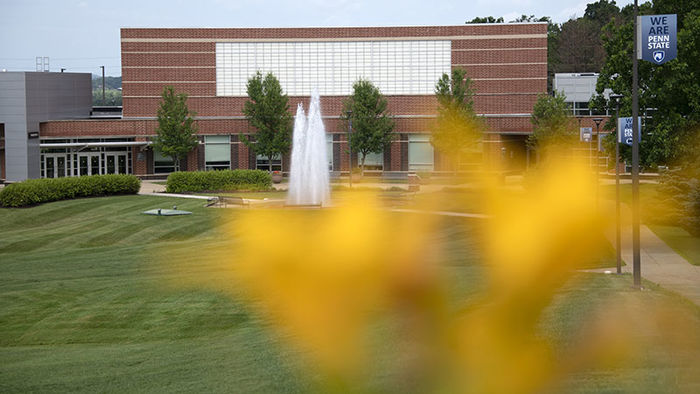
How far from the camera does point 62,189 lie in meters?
46.2

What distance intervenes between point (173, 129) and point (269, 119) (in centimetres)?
722

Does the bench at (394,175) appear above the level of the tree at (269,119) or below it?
below

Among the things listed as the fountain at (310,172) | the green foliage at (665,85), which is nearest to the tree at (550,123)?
the fountain at (310,172)

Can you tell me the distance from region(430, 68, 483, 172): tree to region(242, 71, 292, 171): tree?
11561 mm

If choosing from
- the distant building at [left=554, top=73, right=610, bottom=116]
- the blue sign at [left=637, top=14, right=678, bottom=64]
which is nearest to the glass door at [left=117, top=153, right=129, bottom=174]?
the distant building at [left=554, top=73, right=610, bottom=116]

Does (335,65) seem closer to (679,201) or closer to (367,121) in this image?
(367,121)

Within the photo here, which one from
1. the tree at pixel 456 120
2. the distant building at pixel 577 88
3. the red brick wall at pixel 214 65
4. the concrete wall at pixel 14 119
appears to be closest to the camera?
the concrete wall at pixel 14 119

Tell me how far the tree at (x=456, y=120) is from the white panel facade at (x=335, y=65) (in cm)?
903

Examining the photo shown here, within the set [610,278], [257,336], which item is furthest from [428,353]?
[610,278]

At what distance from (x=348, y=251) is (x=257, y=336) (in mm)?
11997

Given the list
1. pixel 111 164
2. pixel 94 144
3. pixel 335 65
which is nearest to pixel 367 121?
pixel 335 65

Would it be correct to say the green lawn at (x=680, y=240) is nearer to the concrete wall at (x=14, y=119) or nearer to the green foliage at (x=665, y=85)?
the green foliage at (x=665, y=85)

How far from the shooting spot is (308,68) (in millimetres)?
74250

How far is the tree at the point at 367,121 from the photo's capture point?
6450 cm
